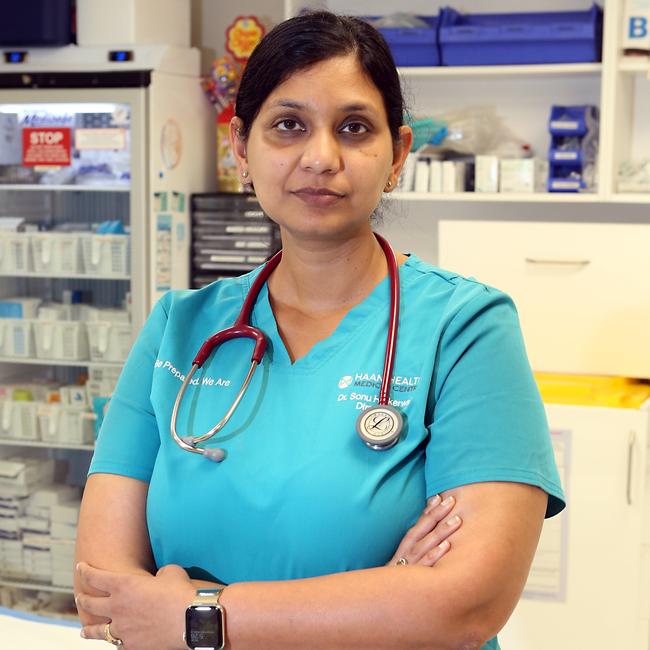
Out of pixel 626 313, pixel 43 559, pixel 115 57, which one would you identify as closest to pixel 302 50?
pixel 626 313

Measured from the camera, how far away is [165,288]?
3570 mm

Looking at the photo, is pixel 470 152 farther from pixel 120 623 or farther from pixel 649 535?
pixel 120 623

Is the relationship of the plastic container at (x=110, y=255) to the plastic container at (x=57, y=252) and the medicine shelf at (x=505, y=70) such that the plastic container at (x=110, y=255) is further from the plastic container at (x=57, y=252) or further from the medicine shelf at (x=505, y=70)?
the medicine shelf at (x=505, y=70)

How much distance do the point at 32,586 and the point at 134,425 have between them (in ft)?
8.77

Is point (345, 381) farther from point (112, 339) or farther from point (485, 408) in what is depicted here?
point (112, 339)

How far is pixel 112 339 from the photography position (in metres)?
3.67

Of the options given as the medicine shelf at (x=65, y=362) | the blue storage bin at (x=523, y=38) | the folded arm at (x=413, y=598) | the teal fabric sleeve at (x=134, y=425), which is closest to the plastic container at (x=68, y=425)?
the medicine shelf at (x=65, y=362)

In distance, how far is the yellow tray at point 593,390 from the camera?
2.76 meters

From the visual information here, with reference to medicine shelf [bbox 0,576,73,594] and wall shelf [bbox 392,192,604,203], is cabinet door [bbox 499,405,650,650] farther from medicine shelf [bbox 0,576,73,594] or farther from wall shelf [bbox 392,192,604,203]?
medicine shelf [bbox 0,576,73,594]

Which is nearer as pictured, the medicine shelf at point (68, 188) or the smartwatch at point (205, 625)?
the smartwatch at point (205, 625)

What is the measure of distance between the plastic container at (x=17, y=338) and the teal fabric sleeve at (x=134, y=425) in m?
2.45

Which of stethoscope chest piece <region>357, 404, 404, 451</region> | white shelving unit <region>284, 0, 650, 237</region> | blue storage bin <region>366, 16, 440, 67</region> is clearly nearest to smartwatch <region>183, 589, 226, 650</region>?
stethoscope chest piece <region>357, 404, 404, 451</region>

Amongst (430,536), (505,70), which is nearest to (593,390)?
(505,70)

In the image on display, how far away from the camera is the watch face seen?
1180mm
